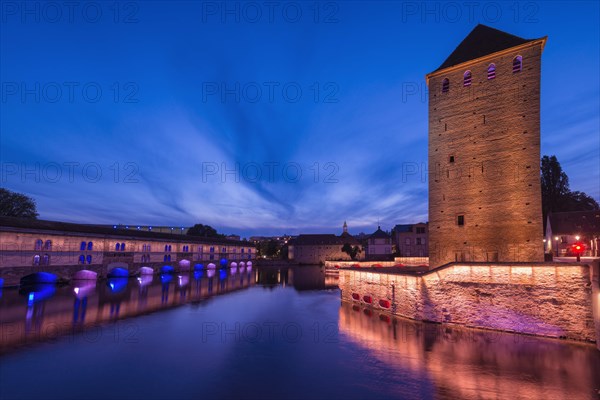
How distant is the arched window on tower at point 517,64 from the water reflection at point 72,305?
35.8 metres

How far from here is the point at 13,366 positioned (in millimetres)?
14328

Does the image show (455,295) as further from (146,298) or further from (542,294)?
(146,298)

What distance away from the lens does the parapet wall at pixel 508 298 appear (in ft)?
59.8

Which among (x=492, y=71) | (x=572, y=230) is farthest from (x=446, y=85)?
(x=572, y=230)

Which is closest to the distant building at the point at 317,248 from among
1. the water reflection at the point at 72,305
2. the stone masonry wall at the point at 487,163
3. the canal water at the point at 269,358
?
the water reflection at the point at 72,305

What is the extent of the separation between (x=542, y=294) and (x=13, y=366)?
26.6 meters

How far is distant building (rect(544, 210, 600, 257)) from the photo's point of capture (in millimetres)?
37666

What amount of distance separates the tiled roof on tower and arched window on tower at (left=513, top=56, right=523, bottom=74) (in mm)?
1192

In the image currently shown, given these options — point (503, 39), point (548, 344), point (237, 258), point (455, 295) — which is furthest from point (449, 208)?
point (237, 258)

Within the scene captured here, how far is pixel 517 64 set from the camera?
88.0 feet

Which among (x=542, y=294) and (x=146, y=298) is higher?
(x=542, y=294)

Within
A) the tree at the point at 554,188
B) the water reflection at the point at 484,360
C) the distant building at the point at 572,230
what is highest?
the tree at the point at 554,188

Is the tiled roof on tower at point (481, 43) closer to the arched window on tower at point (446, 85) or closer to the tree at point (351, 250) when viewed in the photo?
the arched window on tower at point (446, 85)

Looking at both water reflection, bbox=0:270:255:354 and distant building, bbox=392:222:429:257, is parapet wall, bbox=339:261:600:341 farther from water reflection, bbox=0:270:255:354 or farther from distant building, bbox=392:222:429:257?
distant building, bbox=392:222:429:257
